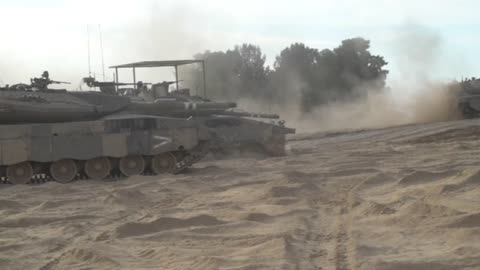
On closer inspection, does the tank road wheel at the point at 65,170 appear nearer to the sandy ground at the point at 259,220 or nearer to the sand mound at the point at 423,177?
the sandy ground at the point at 259,220

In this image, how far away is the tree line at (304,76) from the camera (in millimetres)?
48812

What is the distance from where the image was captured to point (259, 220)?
7.99 meters

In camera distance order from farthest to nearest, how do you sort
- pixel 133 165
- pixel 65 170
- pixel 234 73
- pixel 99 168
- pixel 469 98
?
pixel 234 73, pixel 469 98, pixel 133 165, pixel 99 168, pixel 65 170

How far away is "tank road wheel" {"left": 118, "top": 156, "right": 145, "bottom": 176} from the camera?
51.4ft

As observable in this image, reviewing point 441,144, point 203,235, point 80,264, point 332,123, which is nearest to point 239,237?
point 203,235

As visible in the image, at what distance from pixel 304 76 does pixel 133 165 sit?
37.2 metres

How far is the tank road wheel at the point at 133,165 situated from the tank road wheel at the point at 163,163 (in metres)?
0.30

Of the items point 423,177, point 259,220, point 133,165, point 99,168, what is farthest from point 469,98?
point 259,220

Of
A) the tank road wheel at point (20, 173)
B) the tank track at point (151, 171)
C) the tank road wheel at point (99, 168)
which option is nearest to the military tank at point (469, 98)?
the tank track at point (151, 171)

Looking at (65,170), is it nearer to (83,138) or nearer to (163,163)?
(83,138)

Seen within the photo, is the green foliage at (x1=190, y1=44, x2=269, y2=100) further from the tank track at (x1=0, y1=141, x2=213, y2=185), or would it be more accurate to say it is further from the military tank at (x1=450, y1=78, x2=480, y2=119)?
the tank track at (x1=0, y1=141, x2=213, y2=185)

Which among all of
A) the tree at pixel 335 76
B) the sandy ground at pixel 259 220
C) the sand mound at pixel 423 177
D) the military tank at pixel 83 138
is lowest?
the sandy ground at pixel 259 220

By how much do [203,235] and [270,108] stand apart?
3764 centimetres

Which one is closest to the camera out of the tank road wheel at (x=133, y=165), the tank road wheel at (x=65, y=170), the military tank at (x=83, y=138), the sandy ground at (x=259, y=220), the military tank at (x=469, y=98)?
the sandy ground at (x=259, y=220)
